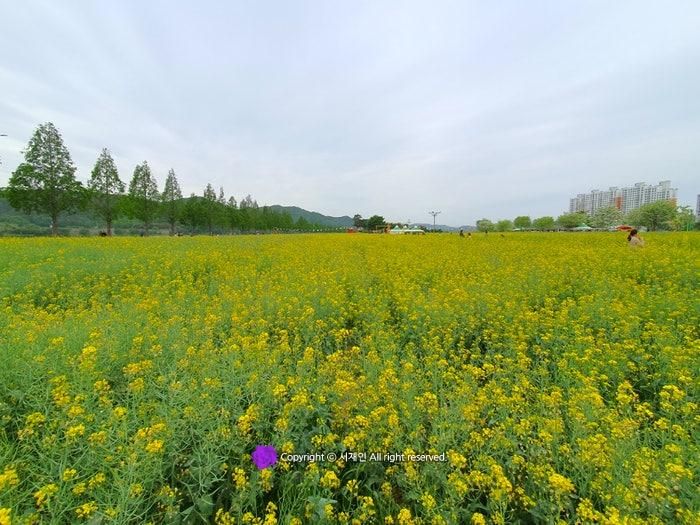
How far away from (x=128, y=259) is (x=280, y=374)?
11.1 m

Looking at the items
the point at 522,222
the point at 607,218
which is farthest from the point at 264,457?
the point at 522,222

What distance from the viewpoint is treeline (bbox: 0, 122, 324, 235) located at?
110 feet

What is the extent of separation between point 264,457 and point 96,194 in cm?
5253

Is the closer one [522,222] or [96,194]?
[96,194]

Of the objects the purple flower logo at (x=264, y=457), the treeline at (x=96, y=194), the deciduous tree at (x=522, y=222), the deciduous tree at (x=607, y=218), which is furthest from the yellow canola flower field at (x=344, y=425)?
the deciduous tree at (x=522, y=222)

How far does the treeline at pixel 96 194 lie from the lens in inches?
1323

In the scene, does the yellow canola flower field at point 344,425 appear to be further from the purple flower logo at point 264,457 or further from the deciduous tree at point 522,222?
the deciduous tree at point 522,222

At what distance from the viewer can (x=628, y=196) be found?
151125mm

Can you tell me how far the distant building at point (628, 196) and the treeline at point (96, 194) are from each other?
15510 cm

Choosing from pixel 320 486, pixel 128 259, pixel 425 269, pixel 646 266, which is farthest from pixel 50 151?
pixel 646 266

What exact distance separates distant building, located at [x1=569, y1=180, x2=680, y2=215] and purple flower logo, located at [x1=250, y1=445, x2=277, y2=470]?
164656mm

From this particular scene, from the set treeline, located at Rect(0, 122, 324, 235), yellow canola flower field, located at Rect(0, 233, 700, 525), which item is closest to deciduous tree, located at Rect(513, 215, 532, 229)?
treeline, located at Rect(0, 122, 324, 235)

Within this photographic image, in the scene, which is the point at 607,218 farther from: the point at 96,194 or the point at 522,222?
the point at 96,194

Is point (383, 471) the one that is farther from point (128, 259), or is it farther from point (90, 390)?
point (128, 259)
